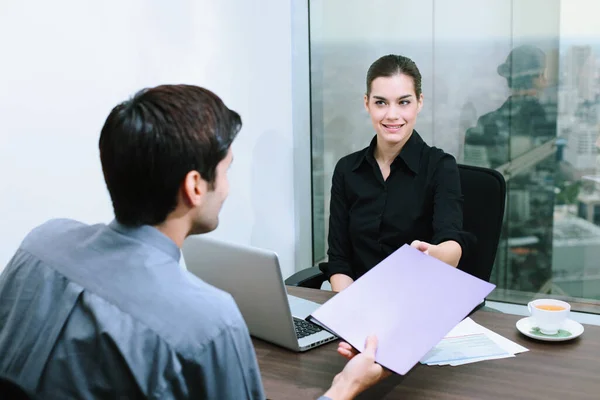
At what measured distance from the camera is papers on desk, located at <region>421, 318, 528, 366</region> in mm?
1467

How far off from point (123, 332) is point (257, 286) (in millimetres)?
606

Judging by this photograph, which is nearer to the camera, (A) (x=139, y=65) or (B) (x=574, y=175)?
(A) (x=139, y=65)

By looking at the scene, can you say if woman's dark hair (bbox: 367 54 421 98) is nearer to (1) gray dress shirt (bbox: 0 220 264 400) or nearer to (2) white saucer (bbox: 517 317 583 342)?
(2) white saucer (bbox: 517 317 583 342)

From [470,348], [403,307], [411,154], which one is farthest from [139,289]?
[411,154]

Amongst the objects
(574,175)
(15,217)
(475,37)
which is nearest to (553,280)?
(574,175)

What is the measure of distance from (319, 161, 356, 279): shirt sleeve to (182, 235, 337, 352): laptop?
1.88 ft

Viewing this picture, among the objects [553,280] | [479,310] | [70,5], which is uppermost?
[70,5]

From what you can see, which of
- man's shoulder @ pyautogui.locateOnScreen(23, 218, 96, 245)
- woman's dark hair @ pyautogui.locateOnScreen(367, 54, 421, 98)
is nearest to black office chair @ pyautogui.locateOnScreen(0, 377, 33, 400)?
man's shoulder @ pyautogui.locateOnScreen(23, 218, 96, 245)

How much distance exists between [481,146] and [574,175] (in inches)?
16.2

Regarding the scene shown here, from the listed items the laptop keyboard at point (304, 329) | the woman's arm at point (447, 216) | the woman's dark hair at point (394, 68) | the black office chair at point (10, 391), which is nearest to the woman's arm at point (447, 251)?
the woman's arm at point (447, 216)

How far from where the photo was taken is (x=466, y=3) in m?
2.91

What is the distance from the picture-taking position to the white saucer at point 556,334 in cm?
153

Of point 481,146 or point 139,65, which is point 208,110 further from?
point 481,146

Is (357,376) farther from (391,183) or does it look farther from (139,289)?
(391,183)
